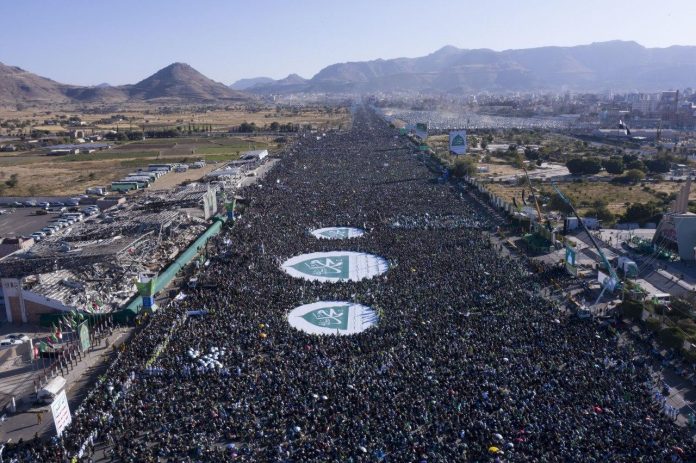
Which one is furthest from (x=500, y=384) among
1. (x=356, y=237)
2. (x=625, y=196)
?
(x=625, y=196)

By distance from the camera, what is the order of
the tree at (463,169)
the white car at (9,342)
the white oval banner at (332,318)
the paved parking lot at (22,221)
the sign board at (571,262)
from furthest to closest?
the tree at (463,169) → the paved parking lot at (22,221) → the sign board at (571,262) → the white oval banner at (332,318) → the white car at (9,342)

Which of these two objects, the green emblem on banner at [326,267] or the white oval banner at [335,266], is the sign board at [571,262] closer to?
the white oval banner at [335,266]

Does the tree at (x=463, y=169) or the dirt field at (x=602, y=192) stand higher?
the tree at (x=463, y=169)

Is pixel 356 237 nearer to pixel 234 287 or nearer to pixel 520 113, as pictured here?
pixel 234 287

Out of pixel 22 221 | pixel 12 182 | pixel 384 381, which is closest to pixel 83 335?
pixel 384 381

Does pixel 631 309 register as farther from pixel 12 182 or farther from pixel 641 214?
pixel 12 182

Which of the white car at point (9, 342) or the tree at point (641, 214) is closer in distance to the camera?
the white car at point (9, 342)

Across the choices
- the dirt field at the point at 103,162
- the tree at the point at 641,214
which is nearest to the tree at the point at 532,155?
the tree at the point at 641,214
